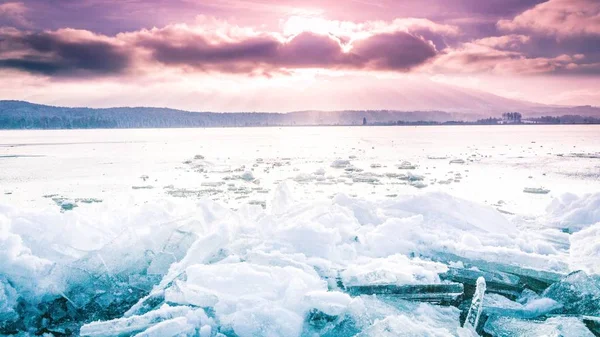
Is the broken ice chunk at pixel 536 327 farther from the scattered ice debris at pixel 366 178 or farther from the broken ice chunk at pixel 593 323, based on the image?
the scattered ice debris at pixel 366 178

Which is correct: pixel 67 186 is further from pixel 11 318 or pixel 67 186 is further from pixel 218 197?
pixel 11 318

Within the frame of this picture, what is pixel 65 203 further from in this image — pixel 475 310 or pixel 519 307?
pixel 519 307

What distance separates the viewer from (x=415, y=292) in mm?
4043

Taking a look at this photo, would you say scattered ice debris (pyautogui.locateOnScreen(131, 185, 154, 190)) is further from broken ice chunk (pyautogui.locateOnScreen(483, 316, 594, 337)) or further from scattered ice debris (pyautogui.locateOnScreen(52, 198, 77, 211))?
broken ice chunk (pyautogui.locateOnScreen(483, 316, 594, 337))

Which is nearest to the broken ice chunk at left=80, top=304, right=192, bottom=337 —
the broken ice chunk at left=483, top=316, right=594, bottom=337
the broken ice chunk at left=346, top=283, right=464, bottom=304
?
the broken ice chunk at left=346, top=283, right=464, bottom=304

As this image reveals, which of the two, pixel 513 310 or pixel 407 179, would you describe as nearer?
pixel 513 310

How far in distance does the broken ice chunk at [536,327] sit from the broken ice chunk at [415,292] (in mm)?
408

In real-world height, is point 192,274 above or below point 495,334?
above

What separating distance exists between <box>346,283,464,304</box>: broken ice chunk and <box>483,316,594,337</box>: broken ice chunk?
0.41m

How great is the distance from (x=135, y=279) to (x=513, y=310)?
3.68m

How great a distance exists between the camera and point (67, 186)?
12.8 meters

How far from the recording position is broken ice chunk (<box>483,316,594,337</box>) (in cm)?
340

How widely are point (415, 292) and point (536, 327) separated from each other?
101cm

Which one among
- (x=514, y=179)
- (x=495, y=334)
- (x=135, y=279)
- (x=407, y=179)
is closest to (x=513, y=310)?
(x=495, y=334)
